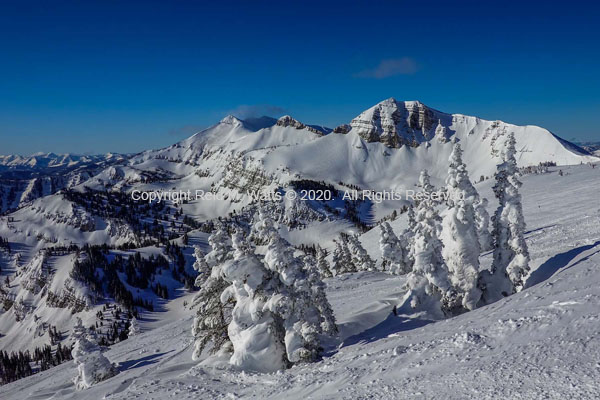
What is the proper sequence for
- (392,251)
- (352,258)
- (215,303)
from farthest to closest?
(352,258), (392,251), (215,303)

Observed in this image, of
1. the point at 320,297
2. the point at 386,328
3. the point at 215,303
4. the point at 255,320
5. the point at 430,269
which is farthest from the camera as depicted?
the point at 430,269

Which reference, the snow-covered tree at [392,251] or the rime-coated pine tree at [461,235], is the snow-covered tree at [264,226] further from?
the snow-covered tree at [392,251]

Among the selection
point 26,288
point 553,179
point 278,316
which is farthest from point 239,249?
point 26,288

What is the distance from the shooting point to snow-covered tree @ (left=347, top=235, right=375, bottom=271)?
71625 millimetres

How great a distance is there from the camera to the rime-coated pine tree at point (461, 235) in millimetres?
28953

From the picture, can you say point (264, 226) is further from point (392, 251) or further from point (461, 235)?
point (392, 251)

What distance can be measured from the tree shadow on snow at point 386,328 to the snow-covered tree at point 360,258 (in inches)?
1652

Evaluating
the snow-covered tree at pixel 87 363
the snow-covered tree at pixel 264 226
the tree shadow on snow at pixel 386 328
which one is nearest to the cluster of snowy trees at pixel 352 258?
the tree shadow on snow at pixel 386 328

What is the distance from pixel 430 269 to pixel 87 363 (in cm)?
3793

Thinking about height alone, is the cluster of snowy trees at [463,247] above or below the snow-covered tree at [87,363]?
above

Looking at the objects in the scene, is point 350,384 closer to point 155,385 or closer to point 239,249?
point 239,249

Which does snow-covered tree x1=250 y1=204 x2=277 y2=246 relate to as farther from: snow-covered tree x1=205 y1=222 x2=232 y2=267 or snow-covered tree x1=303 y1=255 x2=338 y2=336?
snow-covered tree x1=205 y1=222 x2=232 y2=267

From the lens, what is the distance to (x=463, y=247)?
29.8m

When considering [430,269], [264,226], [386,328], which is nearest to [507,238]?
[430,269]
